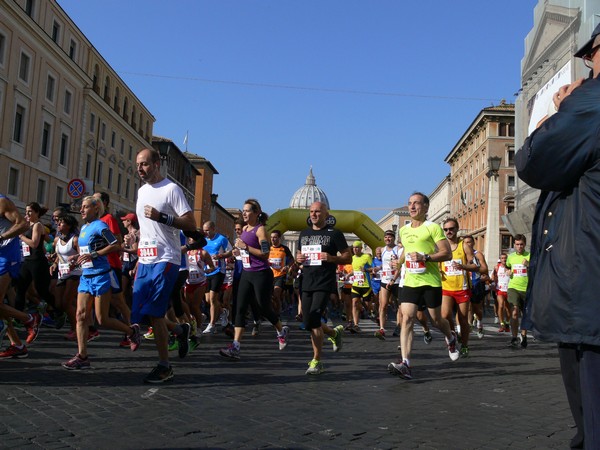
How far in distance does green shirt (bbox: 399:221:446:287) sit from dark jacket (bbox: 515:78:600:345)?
195 inches

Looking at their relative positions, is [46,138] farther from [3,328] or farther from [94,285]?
[94,285]

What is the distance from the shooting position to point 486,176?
2648 inches

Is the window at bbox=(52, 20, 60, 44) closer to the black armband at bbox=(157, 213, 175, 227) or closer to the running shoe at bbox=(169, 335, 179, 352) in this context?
the running shoe at bbox=(169, 335, 179, 352)

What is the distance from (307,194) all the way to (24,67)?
5665 inches

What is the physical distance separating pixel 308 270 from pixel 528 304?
4943 mm

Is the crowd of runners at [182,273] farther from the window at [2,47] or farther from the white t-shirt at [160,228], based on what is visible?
the window at [2,47]

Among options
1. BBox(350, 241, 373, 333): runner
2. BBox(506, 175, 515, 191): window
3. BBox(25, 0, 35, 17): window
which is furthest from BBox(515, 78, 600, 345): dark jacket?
BBox(506, 175, 515, 191): window

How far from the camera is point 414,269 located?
744cm

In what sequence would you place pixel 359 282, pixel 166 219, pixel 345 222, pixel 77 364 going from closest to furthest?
pixel 166 219 < pixel 77 364 < pixel 359 282 < pixel 345 222

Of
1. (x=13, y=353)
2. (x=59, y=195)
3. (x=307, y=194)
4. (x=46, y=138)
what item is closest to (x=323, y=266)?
(x=13, y=353)

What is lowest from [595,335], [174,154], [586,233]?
[595,335]

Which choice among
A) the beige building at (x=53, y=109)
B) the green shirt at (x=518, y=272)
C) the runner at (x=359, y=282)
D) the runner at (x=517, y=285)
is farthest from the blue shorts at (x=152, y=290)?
the beige building at (x=53, y=109)

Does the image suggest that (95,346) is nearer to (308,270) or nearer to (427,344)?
(308,270)

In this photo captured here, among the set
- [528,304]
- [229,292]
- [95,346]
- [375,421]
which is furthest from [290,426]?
[229,292]
